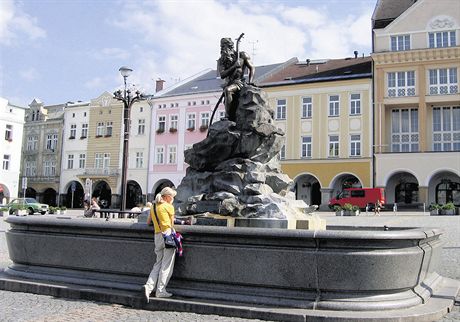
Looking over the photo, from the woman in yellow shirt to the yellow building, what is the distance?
32.0 metres

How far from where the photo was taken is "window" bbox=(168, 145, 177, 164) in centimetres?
4466

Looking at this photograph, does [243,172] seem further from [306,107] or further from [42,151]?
[42,151]

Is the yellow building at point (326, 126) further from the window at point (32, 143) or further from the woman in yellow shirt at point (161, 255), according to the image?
the woman in yellow shirt at point (161, 255)

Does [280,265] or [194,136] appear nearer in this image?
[280,265]

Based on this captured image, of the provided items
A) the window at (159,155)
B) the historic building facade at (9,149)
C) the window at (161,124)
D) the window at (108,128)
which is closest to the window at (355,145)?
the window at (159,155)

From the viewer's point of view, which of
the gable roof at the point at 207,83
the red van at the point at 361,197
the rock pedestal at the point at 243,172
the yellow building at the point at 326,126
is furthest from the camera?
the gable roof at the point at 207,83

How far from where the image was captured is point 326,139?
38688 mm

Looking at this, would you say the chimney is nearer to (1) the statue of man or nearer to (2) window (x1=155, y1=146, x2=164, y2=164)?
(2) window (x1=155, y1=146, x2=164, y2=164)

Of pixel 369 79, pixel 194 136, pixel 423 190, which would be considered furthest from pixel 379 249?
pixel 194 136

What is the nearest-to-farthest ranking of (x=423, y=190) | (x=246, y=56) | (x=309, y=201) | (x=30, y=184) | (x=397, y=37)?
(x=246, y=56), (x=423, y=190), (x=397, y=37), (x=309, y=201), (x=30, y=184)

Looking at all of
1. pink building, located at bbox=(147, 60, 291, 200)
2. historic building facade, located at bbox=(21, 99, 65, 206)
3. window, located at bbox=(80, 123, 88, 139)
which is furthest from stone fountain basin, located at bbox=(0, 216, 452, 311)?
historic building facade, located at bbox=(21, 99, 65, 206)

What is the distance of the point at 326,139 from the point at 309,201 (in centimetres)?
525

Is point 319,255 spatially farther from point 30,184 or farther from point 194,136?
point 30,184

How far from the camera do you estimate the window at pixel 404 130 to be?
120 ft
